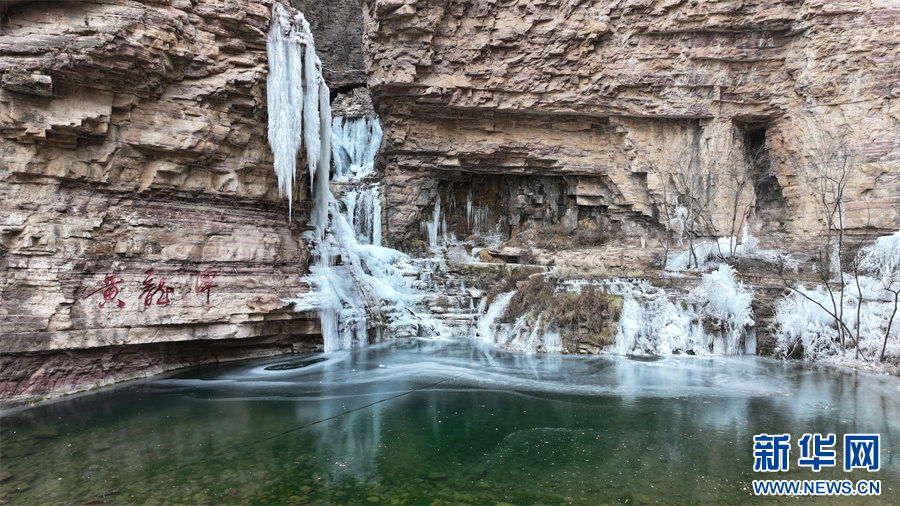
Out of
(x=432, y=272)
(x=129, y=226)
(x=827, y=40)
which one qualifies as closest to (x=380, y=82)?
(x=432, y=272)

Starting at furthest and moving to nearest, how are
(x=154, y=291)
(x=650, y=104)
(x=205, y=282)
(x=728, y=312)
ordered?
(x=650, y=104) → (x=728, y=312) → (x=205, y=282) → (x=154, y=291)

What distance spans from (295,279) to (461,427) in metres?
7.12

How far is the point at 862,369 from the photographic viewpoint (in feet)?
37.0

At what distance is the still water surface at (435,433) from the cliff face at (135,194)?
1.17 m

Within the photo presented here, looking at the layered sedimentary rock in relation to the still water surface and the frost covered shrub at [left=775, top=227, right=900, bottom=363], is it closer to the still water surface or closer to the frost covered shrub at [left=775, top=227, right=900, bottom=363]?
the still water surface

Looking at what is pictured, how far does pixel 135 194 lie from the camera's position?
35.5ft

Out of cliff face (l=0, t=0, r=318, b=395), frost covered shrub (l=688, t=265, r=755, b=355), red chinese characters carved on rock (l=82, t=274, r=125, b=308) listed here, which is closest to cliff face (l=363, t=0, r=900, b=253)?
frost covered shrub (l=688, t=265, r=755, b=355)

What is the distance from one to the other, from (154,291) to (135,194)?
219 centimetres

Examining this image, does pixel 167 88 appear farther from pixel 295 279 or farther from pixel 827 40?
pixel 827 40

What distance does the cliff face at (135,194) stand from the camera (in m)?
9.17

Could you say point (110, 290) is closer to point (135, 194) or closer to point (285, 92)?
point (135, 194)

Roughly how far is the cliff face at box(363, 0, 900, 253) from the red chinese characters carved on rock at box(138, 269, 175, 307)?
37.6 ft

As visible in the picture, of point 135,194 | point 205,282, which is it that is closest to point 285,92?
point 135,194

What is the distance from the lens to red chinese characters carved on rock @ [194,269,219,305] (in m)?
11.1
